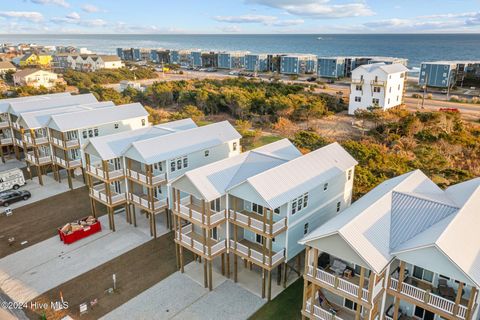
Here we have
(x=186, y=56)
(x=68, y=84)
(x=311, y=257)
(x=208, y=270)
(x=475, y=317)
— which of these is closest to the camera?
(x=475, y=317)

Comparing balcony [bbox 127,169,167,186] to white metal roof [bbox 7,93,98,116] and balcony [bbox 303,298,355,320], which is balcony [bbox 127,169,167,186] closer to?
balcony [bbox 303,298,355,320]

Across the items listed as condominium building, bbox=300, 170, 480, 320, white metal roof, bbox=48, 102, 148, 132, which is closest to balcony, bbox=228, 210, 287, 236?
condominium building, bbox=300, 170, 480, 320

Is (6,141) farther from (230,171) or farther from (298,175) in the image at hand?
(298,175)

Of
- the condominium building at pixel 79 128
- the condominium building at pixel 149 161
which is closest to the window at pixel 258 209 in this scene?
the condominium building at pixel 149 161

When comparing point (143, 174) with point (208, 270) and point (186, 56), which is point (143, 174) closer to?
point (208, 270)

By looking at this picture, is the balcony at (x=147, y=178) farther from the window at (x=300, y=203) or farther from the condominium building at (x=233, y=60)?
the condominium building at (x=233, y=60)

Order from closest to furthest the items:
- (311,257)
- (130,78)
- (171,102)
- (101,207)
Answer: (311,257)
(101,207)
(171,102)
(130,78)

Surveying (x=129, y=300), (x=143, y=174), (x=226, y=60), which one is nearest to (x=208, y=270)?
(x=129, y=300)
